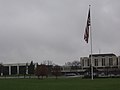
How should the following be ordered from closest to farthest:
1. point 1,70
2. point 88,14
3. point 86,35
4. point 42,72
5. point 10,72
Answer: point 86,35, point 88,14, point 42,72, point 1,70, point 10,72

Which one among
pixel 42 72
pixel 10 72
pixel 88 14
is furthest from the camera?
pixel 10 72

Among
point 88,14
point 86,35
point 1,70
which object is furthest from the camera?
point 1,70

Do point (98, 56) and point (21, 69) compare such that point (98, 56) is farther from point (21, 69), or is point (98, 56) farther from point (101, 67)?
point (21, 69)

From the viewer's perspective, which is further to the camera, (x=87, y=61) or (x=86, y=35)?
(x=87, y=61)

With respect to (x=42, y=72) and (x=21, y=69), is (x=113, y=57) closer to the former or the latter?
(x=21, y=69)

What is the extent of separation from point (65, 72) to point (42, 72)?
86683 mm

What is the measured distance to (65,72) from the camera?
18825 cm

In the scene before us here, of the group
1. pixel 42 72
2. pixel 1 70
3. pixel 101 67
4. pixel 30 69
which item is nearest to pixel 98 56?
pixel 101 67

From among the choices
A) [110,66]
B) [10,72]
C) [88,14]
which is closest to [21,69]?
[10,72]

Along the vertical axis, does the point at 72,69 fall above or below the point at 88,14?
below

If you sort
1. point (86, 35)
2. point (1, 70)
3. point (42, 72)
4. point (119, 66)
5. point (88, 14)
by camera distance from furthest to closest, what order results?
point (119, 66)
point (1, 70)
point (42, 72)
point (88, 14)
point (86, 35)

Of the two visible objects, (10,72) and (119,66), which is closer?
(119,66)

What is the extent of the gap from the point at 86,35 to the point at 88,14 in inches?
203

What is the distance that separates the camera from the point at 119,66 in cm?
18725
